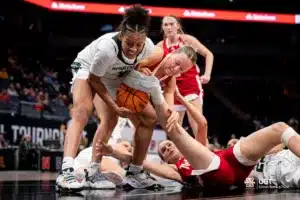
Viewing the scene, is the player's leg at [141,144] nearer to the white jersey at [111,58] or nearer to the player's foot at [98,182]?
the player's foot at [98,182]

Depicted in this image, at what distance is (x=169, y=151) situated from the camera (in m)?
4.30

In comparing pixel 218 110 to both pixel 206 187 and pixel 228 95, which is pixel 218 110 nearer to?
pixel 228 95

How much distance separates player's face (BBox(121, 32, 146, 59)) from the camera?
3.21 metres

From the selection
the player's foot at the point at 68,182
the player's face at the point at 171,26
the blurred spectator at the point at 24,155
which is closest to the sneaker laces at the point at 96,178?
the player's foot at the point at 68,182

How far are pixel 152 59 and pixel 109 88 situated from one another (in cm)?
38

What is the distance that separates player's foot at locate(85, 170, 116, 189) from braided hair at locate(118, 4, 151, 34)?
1.08 m

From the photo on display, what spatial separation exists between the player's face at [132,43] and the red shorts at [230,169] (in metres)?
0.97

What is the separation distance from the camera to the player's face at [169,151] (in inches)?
168

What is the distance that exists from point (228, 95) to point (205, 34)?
2.41 m

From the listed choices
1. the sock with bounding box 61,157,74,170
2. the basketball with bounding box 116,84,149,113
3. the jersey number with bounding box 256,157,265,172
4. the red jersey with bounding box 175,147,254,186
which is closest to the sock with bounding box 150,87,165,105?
the basketball with bounding box 116,84,149,113

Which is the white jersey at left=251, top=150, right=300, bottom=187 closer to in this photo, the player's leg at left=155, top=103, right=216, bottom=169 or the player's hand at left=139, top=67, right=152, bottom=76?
the player's leg at left=155, top=103, right=216, bottom=169

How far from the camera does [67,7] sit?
49.2ft

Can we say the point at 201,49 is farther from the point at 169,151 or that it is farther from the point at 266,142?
the point at 266,142

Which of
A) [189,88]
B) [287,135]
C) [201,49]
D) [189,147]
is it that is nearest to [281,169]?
[287,135]
